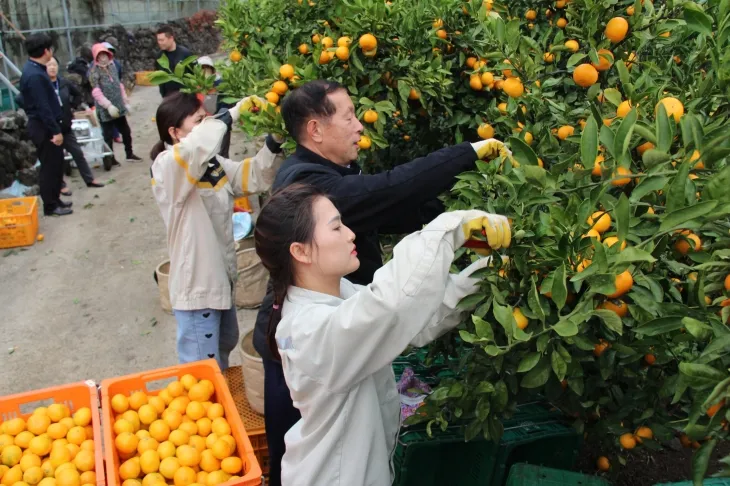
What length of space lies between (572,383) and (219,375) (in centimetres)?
147

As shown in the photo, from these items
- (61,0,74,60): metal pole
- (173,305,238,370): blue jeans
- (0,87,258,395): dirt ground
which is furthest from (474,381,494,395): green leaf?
(61,0,74,60): metal pole

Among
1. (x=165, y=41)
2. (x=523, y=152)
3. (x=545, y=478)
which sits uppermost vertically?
(x=523, y=152)

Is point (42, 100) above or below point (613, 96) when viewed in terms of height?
below

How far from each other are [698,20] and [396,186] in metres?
0.88

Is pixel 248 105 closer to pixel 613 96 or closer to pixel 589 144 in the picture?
pixel 613 96

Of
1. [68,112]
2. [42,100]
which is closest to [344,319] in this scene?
[42,100]

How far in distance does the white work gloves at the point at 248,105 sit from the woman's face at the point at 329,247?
1.11 metres

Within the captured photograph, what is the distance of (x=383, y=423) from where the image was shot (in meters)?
1.71

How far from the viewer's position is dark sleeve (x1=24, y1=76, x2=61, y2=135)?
5930 millimetres

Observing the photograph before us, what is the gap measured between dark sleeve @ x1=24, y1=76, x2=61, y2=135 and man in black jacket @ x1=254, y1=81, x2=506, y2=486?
15.5 ft

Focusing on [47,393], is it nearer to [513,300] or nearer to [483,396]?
[483,396]

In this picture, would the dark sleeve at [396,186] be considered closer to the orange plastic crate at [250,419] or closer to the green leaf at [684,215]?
the green leaf at [684,215]

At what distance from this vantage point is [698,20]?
1.34m

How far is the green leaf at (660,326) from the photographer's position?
1.13 metres
